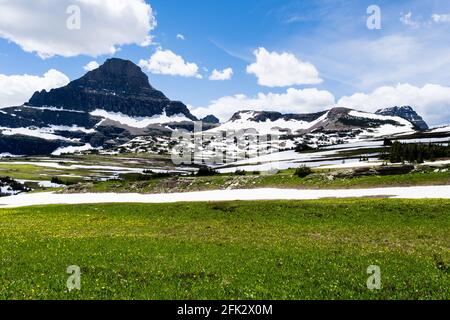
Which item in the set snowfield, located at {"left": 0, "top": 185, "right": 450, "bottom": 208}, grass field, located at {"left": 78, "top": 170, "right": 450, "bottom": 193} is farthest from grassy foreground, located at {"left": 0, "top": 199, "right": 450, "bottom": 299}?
grass field, located at {"left": 78, "top": 170, "right": 450, "bottom": 193}

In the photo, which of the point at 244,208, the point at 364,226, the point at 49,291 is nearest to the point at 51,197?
the point at 244,208

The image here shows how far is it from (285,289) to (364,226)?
23958 mm

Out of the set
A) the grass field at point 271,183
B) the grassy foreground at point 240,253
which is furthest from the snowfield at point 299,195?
the grassy foreground at point 240,253

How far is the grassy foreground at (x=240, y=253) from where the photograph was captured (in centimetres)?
1844

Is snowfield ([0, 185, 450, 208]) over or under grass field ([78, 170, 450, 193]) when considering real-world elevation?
under

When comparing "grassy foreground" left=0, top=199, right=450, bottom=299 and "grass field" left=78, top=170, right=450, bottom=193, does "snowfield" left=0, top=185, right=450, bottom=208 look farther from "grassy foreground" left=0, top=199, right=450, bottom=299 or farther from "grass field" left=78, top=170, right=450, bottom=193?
"grassy foreground" left=0, top=199, right=450, bottom=299

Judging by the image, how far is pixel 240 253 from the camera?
2836cm

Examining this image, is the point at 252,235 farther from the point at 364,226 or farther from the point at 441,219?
the point at 441,219

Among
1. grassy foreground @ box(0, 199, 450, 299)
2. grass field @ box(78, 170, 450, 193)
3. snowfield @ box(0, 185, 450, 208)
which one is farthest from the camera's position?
grass field @ box(78, 170, 450, 193)

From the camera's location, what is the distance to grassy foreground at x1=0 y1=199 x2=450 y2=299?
18.4 meters

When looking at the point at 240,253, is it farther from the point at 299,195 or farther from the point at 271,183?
the point at 271,183
